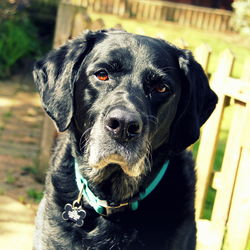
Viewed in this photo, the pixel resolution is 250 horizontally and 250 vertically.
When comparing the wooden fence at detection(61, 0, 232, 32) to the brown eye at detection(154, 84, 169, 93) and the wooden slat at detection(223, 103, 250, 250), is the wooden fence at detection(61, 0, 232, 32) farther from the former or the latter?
the brown eye at detection(154, 84, 169, 93)

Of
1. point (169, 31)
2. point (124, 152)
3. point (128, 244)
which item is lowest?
point (169, 31)

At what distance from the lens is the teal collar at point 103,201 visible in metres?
2.84

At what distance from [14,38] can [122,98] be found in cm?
691

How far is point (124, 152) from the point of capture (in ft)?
8.48

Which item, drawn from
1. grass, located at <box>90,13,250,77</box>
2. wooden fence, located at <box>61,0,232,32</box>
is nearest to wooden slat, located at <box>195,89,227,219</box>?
grass, located at <box>90,13,250,77</box>

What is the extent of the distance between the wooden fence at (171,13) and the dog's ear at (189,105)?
767 inches

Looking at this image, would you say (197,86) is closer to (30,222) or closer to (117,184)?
(117,184)

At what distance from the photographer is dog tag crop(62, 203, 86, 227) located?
2.82 metres

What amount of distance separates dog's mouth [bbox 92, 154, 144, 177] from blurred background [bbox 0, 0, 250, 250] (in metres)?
1.34

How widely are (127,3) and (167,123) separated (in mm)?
20363

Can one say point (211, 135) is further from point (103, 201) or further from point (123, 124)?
point (123, 124)

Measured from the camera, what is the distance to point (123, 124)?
2455 mm

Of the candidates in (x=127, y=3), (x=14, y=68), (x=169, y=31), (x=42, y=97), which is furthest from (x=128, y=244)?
(x=127, y=3)

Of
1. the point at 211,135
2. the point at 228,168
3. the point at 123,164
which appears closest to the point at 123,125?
the point at 123,164
